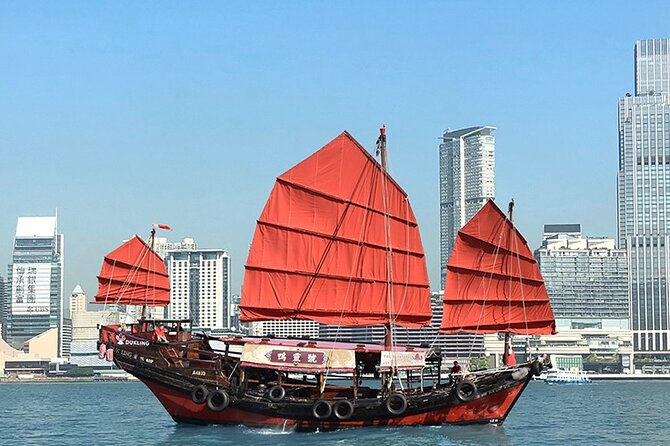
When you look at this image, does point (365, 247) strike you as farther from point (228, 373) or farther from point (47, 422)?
point (47, 422)

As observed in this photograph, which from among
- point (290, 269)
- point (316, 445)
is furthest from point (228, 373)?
point (316, 445)

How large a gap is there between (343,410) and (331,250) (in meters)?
5.94

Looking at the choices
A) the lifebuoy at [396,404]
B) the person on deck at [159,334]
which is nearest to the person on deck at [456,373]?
the lifebuoy at [396,404]

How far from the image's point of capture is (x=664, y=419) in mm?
52594

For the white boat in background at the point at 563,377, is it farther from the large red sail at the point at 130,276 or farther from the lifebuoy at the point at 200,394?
the lifebuoy at the point at 200,394

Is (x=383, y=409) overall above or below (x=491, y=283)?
below

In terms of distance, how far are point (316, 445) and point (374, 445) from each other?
176 cm

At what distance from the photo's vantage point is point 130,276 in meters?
50.0

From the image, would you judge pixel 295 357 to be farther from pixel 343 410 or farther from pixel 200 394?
pixel 200 394

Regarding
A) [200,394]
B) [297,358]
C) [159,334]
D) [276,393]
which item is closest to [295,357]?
[297,358]

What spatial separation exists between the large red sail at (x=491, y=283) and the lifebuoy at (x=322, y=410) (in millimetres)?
6056

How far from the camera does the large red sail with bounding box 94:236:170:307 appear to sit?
50.0 m

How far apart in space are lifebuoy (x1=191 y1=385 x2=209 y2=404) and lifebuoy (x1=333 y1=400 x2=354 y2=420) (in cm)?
471

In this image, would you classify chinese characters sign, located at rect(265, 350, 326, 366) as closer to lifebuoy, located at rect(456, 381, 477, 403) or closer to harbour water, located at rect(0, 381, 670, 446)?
harbour water, located at rect(0, 381, 670, 446)
